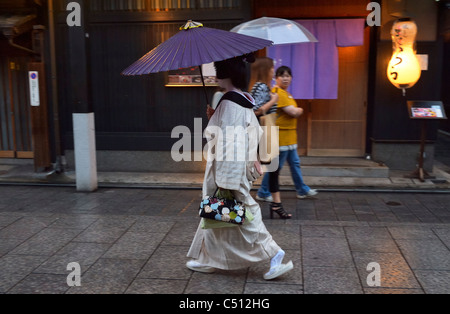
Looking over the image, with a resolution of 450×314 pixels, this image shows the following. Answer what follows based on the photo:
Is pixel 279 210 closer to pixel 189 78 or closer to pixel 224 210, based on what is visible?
pixel 224 210

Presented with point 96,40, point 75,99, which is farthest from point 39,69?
point 75,99

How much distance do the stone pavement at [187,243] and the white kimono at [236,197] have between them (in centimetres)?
23

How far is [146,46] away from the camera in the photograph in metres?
8.76

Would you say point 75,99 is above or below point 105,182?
above

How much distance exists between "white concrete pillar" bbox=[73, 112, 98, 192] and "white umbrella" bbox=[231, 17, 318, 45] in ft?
9.42

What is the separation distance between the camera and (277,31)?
648 cm

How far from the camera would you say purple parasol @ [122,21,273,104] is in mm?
3498

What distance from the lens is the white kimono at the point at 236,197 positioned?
149 inches

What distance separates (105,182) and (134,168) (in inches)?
35.4
